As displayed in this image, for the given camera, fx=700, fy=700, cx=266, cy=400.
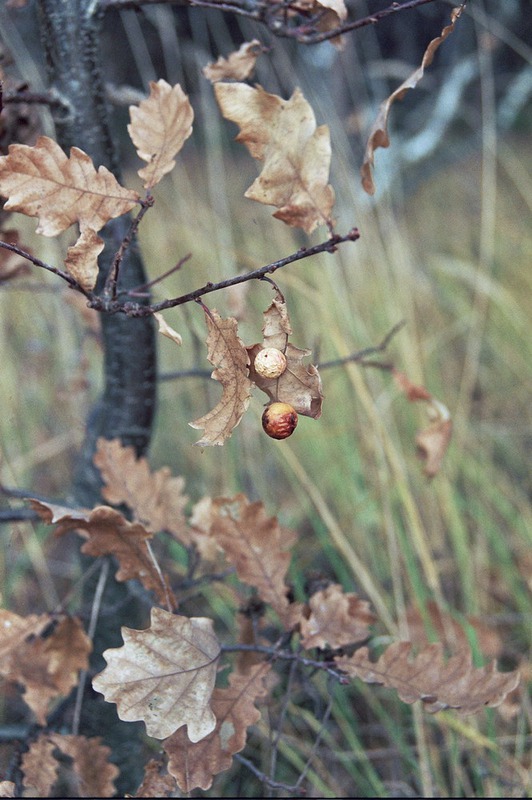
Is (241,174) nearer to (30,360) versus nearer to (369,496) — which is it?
(30,360)

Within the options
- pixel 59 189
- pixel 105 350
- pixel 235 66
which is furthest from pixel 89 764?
pixel 235 66

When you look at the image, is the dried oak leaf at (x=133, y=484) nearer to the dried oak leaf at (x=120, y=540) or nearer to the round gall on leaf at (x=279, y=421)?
the dried oak leaf at (x=120, y=540)

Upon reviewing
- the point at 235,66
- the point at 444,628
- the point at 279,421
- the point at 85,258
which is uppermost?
the point at 235,66

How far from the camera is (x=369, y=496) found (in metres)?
1.10

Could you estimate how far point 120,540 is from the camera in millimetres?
567

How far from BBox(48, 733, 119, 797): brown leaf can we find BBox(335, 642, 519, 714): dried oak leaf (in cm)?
23

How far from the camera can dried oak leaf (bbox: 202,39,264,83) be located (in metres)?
0.57

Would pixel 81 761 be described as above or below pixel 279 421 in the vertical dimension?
below

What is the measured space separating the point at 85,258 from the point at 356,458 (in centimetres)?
89

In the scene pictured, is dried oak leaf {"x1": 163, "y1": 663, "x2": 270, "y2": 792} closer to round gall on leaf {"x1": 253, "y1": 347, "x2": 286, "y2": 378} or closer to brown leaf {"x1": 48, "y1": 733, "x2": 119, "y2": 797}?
brown leaf {"x1": 48, "y1": 733, "x2": 119, "y2": 797}

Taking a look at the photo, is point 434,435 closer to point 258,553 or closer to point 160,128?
point 258,553

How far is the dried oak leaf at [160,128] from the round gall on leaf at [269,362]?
13 centimetres

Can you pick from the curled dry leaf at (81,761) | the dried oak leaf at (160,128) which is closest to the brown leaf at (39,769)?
the curled dry leaf at (81,761)

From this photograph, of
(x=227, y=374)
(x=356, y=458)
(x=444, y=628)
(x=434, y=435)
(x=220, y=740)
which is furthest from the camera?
(x=356, y=458)
